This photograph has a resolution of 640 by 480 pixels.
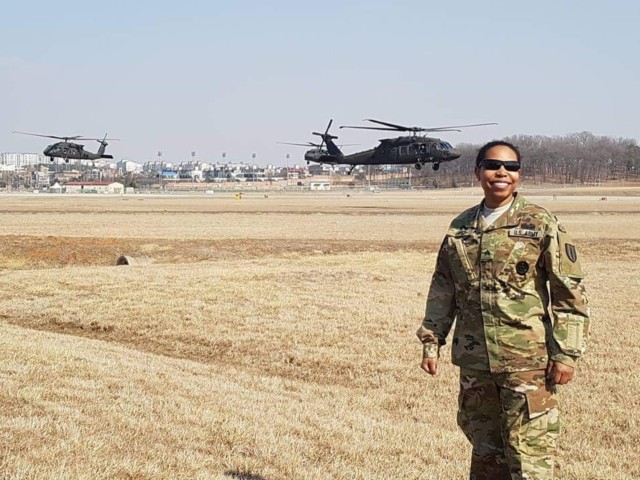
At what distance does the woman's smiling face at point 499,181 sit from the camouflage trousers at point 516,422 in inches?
41.7

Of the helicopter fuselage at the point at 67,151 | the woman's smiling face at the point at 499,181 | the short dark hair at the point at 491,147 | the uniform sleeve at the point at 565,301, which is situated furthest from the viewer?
the helicopter fuselage at the point at 67,151

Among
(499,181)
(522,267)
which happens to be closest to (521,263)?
(522,267)

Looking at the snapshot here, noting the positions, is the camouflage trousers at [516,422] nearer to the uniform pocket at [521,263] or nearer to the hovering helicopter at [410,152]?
the uniform pocket at [521,263]

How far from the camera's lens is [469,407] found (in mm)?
4902

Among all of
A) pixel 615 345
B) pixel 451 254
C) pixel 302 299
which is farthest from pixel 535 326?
pixel 302 299

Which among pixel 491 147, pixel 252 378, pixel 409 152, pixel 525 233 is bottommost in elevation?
pixel 252 378

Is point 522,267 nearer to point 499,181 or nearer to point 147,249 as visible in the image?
point 499,181

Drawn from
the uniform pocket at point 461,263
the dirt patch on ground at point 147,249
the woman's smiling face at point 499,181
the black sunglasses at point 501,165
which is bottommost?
the dirt patch on ground at point 147,249

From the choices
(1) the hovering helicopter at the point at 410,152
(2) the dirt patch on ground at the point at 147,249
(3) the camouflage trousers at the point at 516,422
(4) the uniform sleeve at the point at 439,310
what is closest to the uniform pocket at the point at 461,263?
(4) the uniform sleeve at the point at 439,310

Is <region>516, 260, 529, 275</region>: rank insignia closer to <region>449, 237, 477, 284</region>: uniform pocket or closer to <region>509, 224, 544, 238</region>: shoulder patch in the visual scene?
<region>509, 224, 544, 238</region>: shoulder patch

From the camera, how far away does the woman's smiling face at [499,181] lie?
480 cm

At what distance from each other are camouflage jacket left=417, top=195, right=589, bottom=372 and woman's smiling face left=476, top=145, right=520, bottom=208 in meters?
0.08

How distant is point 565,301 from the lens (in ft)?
15.1

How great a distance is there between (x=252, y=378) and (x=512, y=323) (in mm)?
6883
